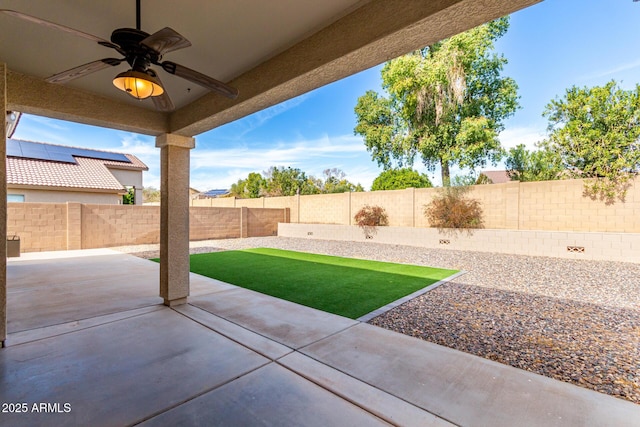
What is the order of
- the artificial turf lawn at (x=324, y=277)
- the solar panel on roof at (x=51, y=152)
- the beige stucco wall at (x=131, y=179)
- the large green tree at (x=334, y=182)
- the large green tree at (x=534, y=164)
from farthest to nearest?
the large green tree at (x=334, y=182) < the beige stucco wall at (x=131, y=179) < the solar panel on roof at (x=51, y=152) < the large green tree at (x=534, y=164) < the artificial turf lawn at (x=324, y=277)

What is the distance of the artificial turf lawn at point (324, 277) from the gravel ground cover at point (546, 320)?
0.53 meters

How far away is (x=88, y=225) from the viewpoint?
1027 centimetres

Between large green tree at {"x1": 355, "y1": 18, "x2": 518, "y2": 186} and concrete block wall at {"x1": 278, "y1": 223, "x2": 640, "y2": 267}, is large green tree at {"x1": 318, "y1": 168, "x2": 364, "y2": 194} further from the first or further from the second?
concrete block wall at {"x1": 278, "y1": 223, "x2": 640, "y2": 267}

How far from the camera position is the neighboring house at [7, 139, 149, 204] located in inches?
468

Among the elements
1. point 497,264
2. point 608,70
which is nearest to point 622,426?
point 497,264

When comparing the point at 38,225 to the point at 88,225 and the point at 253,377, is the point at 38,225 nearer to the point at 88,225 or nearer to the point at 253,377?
the point at 88,225

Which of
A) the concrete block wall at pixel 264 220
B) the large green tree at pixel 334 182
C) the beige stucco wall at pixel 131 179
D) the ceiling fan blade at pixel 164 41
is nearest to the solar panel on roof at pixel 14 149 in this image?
the beige stucco wall at pixel 131 179

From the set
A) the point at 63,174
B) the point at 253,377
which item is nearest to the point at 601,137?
the point at 253,377

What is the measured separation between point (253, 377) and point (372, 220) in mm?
10615

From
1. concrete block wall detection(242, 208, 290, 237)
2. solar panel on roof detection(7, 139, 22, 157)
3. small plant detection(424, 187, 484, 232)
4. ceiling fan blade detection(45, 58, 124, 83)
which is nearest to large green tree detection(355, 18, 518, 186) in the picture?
small plant detection(424, 187, 484, 232)

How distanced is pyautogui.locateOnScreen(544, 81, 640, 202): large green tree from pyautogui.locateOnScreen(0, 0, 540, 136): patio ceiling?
9.15 meters

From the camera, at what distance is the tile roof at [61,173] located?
1202 centimetres

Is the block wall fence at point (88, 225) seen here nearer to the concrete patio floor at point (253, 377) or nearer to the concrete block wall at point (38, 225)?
the concrete block wall at point (38, 225)

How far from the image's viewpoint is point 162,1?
2.13m
